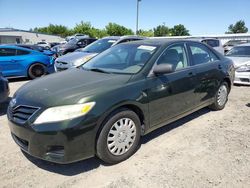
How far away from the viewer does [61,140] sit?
3016 mm

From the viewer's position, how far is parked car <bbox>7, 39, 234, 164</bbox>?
3.07m

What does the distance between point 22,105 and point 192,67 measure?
2873mm

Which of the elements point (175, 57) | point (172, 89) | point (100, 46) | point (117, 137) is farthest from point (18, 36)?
point (117, 137)

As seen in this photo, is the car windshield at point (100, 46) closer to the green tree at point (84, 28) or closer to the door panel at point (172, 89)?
the door panel at point (172, 89)

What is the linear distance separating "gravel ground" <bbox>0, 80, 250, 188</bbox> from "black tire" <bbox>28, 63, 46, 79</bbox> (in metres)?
6.14

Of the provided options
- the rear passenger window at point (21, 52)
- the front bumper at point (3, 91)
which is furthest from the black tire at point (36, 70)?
the front bumper at point (3, 91)

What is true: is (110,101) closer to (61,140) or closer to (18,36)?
(61,140)

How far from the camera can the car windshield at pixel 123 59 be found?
4.09 metres

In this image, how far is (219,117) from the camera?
5.44 metres

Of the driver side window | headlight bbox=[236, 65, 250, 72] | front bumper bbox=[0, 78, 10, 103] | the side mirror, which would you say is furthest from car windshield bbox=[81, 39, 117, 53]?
the side mirror

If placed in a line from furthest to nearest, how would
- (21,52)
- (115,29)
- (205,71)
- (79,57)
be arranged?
(115,29) < (21,52) < (79,57) < (205,71)

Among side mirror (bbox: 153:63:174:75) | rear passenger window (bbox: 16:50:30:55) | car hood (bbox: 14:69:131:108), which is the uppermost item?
side mirror (bbox: 153:63:174:75)

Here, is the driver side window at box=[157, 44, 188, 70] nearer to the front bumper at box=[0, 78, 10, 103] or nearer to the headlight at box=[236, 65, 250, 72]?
the front bumper at box=[0, 78, 10, 103]

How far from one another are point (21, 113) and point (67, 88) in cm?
64
